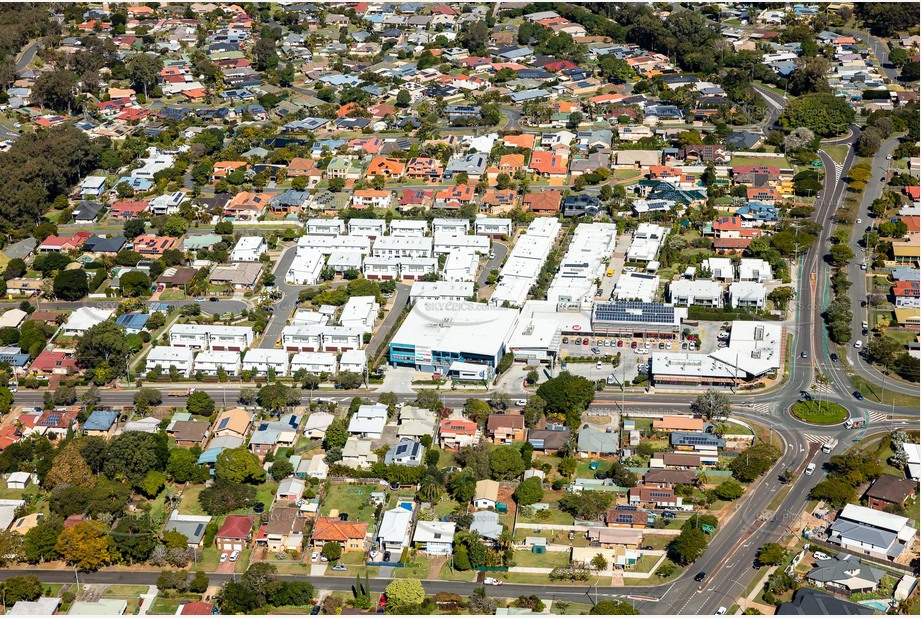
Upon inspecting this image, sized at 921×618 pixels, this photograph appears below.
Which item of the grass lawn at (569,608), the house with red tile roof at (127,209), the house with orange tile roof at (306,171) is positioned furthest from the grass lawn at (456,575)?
the house with orange tile roof at (306,171)

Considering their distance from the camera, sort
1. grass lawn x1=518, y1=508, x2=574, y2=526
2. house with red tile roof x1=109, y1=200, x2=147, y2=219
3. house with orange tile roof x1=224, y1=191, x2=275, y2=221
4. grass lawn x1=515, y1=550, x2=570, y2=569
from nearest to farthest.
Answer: grass lawn x1=515, y1=550, x2=570, y2=569 → grass lawn x1=518, y1=508, x2=574, y2=526 → house with orange tile roof x1=224, y1=191, x2=275, y2=221 → house with red tile roof x1=109, y1=200, x2=147, y2=219

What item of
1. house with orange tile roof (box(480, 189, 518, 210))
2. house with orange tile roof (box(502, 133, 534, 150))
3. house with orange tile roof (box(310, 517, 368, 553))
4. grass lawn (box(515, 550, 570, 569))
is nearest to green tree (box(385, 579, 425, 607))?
house with orange tile roof (box(310, 517, 368, 553))

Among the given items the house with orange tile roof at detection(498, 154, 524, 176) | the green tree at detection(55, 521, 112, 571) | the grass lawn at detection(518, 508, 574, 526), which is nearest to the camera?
the green tree at detection(55, 521, 112, 571)

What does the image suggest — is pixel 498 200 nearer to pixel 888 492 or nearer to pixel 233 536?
pixel 888 492

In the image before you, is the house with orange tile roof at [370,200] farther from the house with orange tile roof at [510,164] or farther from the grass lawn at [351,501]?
the grass lawn at [351,501]

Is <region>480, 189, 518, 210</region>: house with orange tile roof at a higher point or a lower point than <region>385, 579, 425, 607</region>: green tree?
lower

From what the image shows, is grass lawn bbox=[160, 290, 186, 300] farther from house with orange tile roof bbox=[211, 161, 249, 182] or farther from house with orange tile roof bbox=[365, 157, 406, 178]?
house with orange tile roof bbox=[365, 157, 406, 178]

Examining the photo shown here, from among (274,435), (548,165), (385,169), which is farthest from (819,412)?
(385,169)
